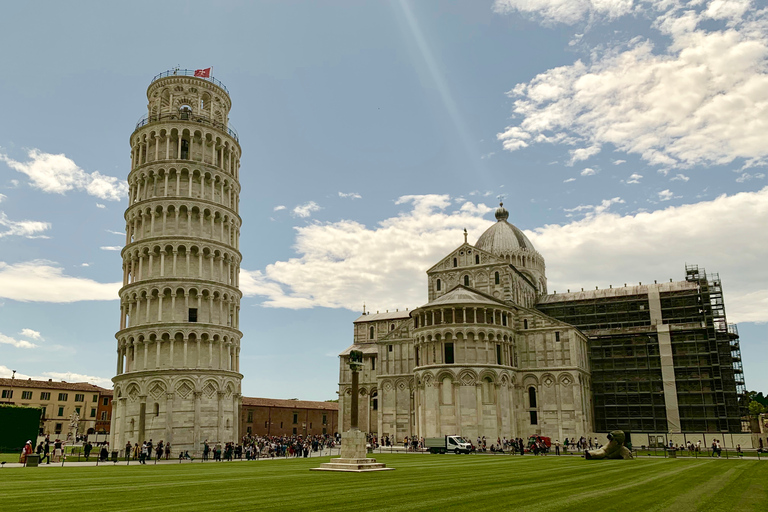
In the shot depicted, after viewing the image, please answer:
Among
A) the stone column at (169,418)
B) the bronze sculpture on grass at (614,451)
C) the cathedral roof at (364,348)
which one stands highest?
the cathedral roof at (364,348)

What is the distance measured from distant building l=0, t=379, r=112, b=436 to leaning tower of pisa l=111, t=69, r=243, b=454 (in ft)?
150

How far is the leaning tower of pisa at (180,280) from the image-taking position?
52.6 m

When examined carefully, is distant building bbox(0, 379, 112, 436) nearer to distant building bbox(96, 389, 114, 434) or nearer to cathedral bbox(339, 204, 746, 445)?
distant building bbox(96, 389, 114, 434)

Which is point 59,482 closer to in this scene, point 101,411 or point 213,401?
point 213,401

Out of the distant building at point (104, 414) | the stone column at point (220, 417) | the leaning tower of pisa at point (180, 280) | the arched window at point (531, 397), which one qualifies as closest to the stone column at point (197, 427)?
the leaning tower of pisa at point (180, 280)

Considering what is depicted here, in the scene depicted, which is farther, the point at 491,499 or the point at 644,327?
the point at 644,327

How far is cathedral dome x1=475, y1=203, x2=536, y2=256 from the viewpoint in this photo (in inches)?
3482

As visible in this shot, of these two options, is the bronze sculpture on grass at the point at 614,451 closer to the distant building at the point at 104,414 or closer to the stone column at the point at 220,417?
the stone column at the point at 220,417

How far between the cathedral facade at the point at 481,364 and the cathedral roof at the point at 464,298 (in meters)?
0.13

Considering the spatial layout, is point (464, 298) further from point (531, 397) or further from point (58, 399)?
point (58, 399)

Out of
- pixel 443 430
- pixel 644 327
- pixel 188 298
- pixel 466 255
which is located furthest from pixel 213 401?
pixel 644 327

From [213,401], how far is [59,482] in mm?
30437

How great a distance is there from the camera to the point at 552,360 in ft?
228

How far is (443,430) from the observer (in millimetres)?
63188
